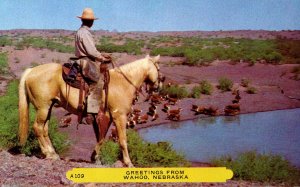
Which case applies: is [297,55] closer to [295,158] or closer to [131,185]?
[295,158]

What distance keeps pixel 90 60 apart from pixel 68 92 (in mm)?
782

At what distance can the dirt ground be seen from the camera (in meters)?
7.32

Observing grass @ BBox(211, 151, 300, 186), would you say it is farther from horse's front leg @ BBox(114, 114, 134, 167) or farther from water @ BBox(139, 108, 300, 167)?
horse's front leg @ BBox(114, 114, 134, 167)

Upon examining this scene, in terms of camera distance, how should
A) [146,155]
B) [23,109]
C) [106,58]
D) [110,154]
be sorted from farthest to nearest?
[146,155], [110,154], [23,109], [106,58]

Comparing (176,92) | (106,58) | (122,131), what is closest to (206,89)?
(176,92)

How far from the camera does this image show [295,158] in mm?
12625

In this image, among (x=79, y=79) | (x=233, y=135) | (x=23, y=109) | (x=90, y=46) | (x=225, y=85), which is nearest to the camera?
(x=90, y=46)

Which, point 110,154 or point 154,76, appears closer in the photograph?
point 154,76

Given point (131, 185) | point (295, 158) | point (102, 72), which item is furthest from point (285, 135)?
point (131, 185)

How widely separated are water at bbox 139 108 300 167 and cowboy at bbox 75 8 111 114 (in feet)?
16.6

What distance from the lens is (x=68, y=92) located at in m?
8.89

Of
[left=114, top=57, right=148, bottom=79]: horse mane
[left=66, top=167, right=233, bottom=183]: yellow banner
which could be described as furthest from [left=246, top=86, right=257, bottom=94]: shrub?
[left=66, top=167, right=233, bottom=183]: yellow banner

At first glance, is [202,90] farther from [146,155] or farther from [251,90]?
[146,155]

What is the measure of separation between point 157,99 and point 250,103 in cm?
473
